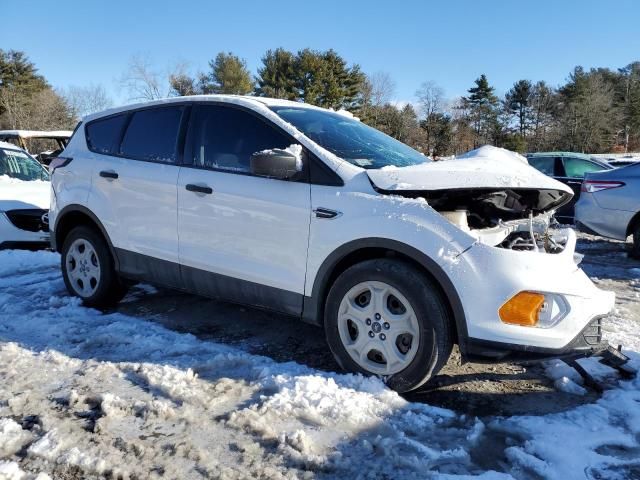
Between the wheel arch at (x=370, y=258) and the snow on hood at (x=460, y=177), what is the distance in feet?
1.20

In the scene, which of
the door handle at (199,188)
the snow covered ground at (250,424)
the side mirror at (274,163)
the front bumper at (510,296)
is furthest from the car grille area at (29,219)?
the front bumper at (510,296)

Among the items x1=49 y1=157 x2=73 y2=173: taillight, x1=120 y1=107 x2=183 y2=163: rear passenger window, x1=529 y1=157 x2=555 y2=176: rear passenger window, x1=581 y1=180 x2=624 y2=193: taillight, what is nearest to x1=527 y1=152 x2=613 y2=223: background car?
x1=529 y1=157 x2=555 y2=176: rear passenger window

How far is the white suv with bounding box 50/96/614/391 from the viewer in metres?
2.81

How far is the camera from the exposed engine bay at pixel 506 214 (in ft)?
10.2

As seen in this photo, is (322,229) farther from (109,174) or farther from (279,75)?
(279,75)

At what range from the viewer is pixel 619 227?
24.1ft

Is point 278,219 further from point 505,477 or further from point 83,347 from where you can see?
point 505,477

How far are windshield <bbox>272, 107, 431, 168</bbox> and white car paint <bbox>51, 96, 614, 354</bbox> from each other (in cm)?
14

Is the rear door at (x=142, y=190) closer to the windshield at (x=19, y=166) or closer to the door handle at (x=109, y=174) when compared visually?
the door handle at (x=109, y=174)

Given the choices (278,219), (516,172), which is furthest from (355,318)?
(516,172)

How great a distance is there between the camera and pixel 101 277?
4.60 m

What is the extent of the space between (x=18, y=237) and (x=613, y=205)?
7.98 m

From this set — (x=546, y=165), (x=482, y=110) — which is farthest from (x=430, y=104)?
(x=546, y=165)

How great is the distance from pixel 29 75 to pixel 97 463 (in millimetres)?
59999
